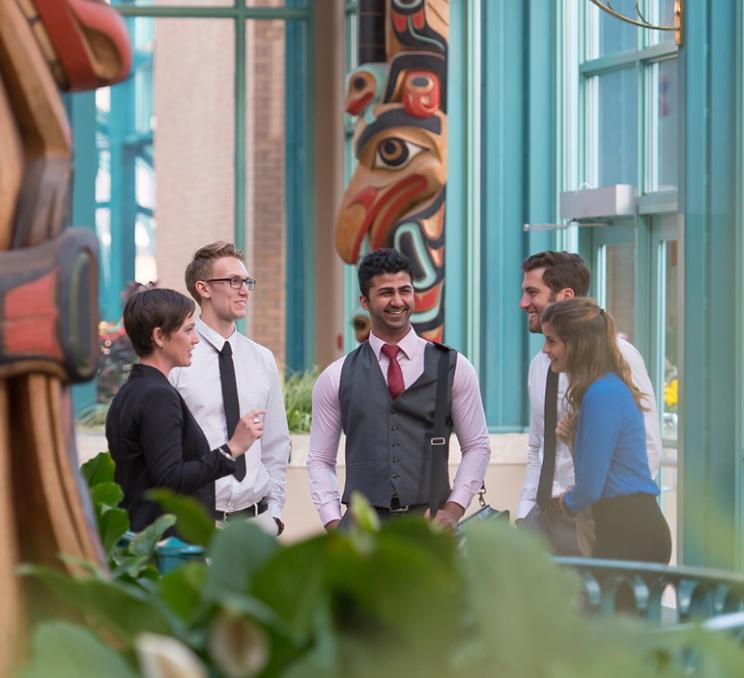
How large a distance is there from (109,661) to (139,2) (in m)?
13.3

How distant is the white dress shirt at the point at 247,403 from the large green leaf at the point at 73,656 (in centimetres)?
368

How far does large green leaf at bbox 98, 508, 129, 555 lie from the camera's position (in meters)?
2.15

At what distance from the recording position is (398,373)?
4789 mm

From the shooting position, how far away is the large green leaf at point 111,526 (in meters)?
2.15

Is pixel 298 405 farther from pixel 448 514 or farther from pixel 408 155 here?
pixel 448 514

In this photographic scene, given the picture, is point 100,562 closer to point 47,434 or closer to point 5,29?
point 47,434

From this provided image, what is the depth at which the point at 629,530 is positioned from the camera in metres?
4.38

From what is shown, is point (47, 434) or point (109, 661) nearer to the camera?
point (109, 661)

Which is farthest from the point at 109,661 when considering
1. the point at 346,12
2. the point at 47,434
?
the point at 346,12

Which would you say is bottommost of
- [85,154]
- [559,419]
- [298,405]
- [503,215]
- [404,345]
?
[298,405]

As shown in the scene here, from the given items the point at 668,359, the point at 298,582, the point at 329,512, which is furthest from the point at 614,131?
the point at 298,582

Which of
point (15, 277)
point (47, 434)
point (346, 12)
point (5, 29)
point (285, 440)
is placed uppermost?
point (346, 12)

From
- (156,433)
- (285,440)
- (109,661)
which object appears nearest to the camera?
(109,661)

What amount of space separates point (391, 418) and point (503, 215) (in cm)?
568
